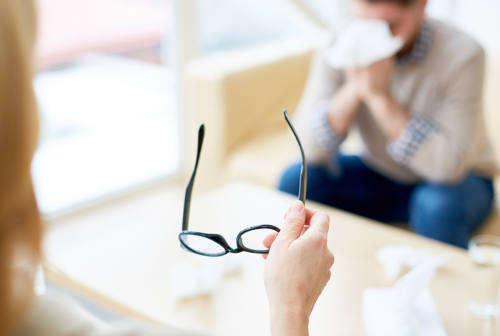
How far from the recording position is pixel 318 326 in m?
0.93

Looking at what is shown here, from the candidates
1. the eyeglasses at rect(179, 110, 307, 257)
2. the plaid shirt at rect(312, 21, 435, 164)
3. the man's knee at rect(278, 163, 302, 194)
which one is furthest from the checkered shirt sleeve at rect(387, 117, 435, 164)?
the eyeglasses at rect(179, 110, 307, 257)

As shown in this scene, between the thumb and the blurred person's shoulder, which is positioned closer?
the thumb

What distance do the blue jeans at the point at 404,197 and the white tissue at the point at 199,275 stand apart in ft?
1.52

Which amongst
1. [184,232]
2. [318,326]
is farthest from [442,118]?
[184,232]

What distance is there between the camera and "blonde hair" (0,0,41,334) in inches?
12.7

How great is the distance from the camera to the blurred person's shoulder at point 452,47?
4.65 ft

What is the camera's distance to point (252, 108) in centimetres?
192

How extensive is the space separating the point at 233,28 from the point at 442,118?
1.49 meters

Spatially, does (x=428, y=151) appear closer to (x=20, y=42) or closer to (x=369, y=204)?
(x=369, y=204)

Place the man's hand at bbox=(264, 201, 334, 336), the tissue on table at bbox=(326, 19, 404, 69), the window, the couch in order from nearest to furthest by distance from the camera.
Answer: the man's hand at bbox=(264, 201, 334, 336) < the tissue on table at bbox=(326, 19, 404, 69) < the couch < the window

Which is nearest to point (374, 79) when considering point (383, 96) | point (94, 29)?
point (383, 96)

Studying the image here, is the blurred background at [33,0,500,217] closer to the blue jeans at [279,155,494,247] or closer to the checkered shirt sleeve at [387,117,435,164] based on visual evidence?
the blue jeans at [279,155,494,247]

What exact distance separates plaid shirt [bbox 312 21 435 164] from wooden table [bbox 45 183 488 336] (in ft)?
0.69

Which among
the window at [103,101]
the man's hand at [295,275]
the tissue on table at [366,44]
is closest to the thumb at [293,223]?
the man's hand at [295,275]
